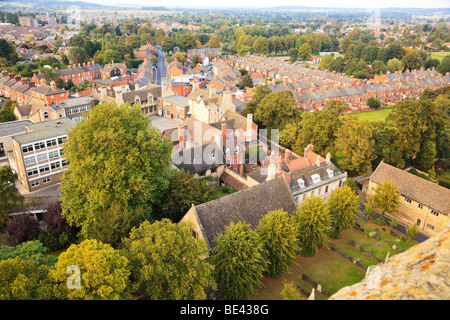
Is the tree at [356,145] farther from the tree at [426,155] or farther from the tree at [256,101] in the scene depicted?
the tree at [256,101]

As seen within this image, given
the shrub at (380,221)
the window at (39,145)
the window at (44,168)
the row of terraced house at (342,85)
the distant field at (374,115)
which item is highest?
the window at (39,145)

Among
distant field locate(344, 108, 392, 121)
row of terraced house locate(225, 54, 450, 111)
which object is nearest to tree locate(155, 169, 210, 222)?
row of terraced house locate(225, 54, 450, 111)

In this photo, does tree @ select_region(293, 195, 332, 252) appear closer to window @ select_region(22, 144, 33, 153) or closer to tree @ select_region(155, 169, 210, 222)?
tree @ select_region(155, 169, 210, 222)

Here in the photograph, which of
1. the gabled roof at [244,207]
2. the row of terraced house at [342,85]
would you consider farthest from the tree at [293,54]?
the gabled roof at [244,207]

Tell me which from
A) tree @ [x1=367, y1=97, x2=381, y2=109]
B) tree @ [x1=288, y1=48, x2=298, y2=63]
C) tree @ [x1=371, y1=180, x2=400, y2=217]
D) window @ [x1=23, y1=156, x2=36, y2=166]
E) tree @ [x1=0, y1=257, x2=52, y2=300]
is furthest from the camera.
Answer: tree @ [x1=288, y1=48, x2=298, y2=63]

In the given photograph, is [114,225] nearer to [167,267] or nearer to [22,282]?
[167,267]

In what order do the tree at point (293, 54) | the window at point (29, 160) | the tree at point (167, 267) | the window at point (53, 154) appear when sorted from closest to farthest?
the tree at point (167, 267) < the window at point (29, 160) < the window at point (53, 154) < the tree at point (293, 54)

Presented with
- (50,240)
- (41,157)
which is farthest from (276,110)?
(50,240)
